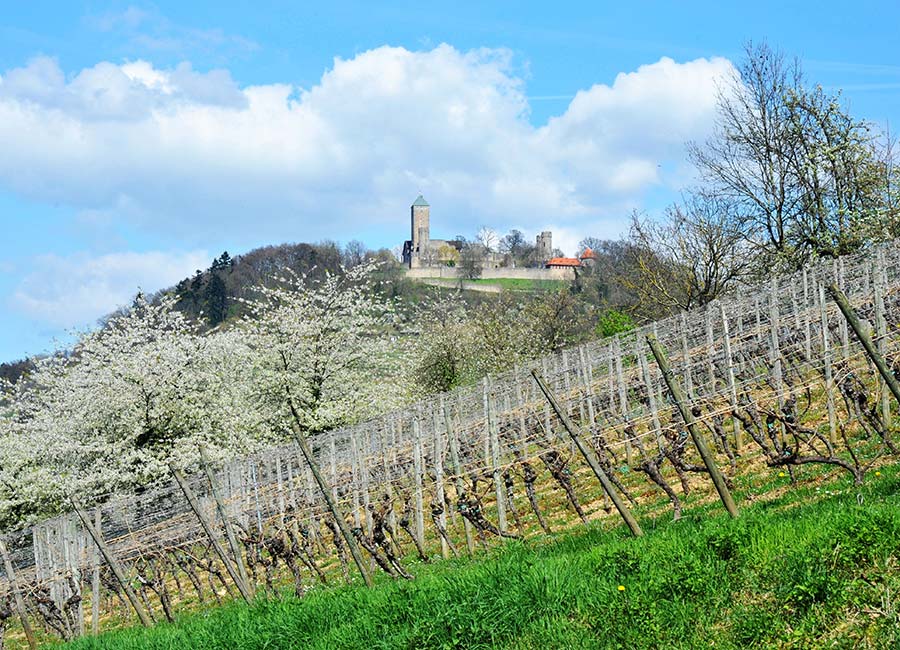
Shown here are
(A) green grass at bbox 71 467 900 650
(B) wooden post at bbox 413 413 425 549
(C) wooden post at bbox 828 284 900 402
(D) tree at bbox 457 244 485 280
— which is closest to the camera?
(A) green grass at bbox 71 467 900 650

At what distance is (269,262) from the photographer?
108 metres

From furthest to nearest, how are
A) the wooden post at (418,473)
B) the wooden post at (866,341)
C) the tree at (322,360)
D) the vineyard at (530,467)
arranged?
the tree at (322,360) < the wooden post at (418,473) < the vineyard at (530,467) < the wooden post at (866,341)

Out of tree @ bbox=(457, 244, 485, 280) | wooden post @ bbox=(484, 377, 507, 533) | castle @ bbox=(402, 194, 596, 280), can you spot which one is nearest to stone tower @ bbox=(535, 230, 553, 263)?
castle @ bbox=(402, 194, 596, 280)

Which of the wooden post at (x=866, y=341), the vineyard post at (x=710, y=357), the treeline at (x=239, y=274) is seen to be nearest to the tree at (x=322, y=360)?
the vineyard post at (x=710, y=357)

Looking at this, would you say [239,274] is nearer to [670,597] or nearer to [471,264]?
[471,264]

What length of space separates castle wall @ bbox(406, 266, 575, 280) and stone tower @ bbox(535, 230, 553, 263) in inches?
808

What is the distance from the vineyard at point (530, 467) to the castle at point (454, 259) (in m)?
101

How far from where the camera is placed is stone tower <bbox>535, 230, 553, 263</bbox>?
157m

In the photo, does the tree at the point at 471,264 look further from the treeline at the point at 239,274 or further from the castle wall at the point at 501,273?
the treeline at the point at 239,274

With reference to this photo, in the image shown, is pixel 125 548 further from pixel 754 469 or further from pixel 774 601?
pixel 774 601

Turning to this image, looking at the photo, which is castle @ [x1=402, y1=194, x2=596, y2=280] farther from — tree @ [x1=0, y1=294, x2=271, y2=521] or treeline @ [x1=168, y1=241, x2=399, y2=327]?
tree @ [x1=0, y1=294, x2=271, y2=521]

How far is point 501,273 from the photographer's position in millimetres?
129750

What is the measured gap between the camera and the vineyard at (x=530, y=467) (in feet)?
34.1

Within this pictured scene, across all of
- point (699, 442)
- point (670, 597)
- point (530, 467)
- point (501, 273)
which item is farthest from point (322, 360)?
point (501, 273)
